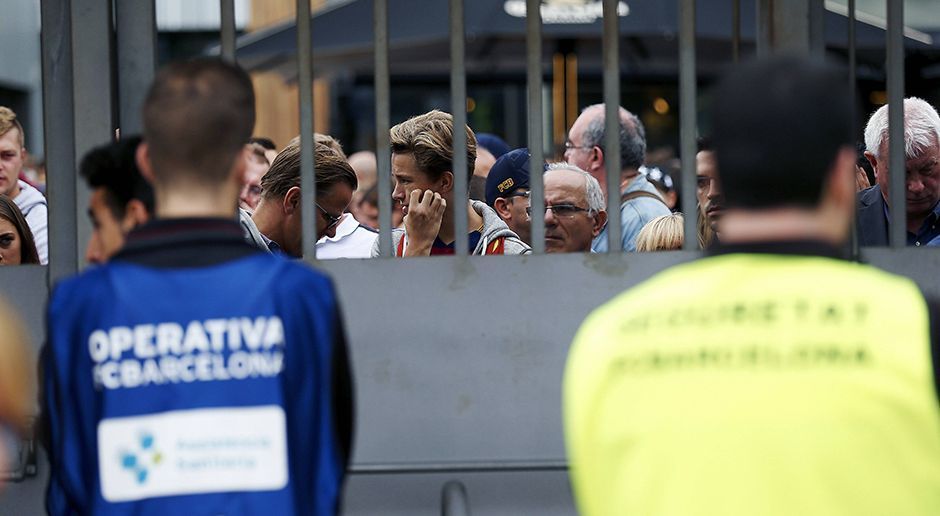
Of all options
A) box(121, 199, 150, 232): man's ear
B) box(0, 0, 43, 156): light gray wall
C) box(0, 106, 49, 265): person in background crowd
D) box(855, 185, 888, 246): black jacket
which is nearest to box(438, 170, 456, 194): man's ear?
box(855, 185, 888, 246): black jacket

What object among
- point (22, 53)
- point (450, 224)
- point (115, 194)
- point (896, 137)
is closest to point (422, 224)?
point (450, 224)

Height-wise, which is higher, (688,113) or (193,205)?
(688,113)

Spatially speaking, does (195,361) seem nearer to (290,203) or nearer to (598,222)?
(290,203)

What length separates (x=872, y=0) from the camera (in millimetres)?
15000

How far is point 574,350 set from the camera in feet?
8.13

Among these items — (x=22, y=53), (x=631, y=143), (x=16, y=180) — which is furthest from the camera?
(x=22, y=53)

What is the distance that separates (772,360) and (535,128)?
1.69 m

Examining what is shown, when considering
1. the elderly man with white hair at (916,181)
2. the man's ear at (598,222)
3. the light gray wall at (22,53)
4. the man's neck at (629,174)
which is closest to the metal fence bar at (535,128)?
the man's ear at (598,222)

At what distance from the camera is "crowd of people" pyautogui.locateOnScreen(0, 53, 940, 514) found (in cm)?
183

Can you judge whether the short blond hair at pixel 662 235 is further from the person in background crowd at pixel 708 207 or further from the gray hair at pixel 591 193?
the gray hair at pixel 591 193

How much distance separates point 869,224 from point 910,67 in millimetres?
A: 4355

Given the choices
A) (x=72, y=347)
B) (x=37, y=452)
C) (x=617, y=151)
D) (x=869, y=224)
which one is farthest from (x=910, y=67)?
(x=72, y=347)

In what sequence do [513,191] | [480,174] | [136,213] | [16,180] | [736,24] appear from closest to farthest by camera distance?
1. [136,213]
2. [736,24]
3. [513,191]
4. [16,180]
5. [480,174]

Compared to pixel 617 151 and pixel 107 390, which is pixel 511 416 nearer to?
pixel 617 151
